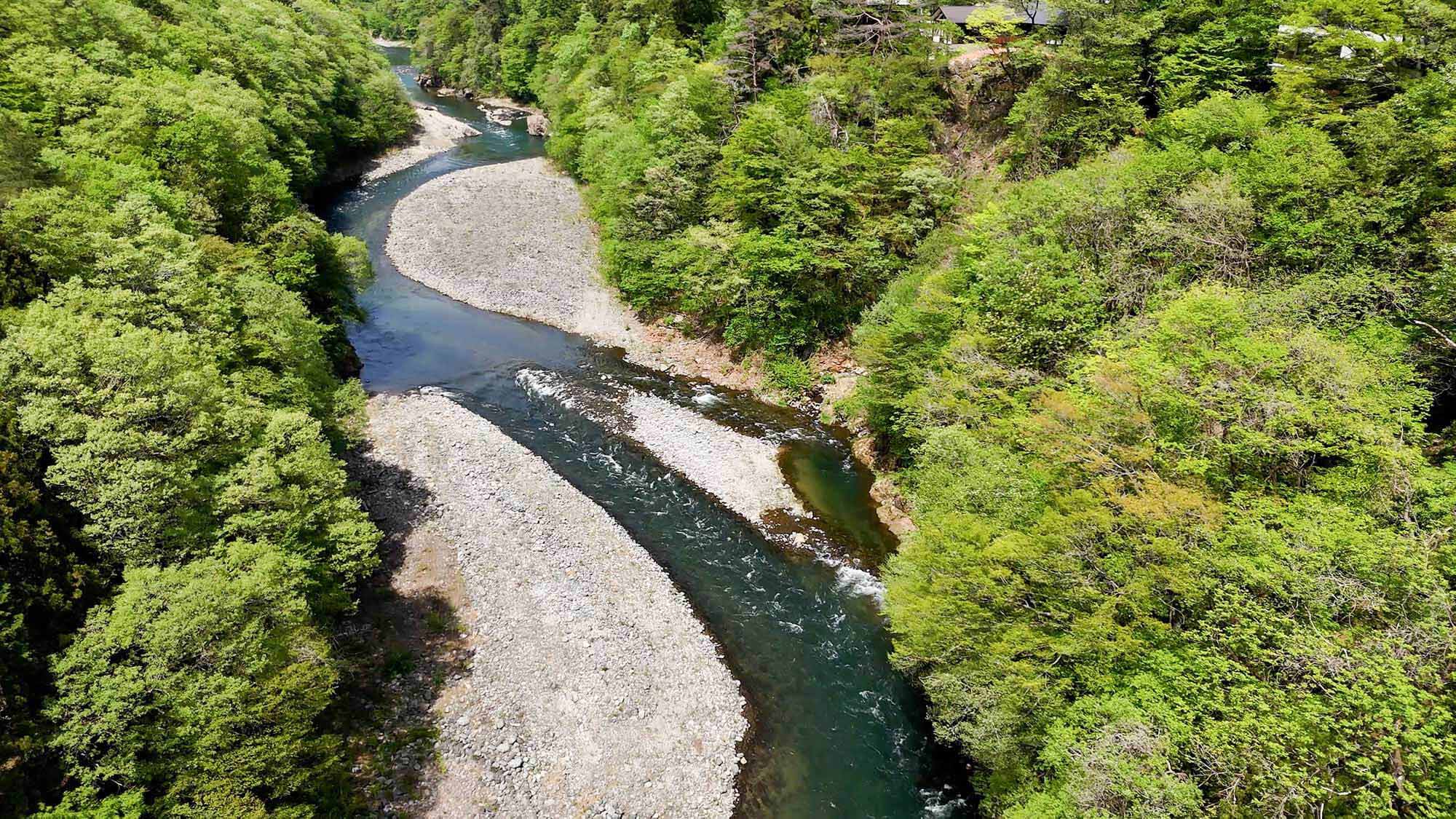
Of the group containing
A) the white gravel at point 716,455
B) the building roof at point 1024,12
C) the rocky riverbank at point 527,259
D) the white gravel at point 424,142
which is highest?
the building roof at point 1024,12

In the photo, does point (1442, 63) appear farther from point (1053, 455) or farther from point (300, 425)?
point (300, 425)

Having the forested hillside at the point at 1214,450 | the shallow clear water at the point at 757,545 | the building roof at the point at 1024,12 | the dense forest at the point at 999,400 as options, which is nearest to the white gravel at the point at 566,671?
the shallow clear water at the point at 757,545

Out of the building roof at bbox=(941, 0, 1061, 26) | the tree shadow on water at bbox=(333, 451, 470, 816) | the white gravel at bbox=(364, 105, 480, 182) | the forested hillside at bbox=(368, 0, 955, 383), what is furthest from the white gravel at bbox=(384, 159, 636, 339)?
the building roof at bbox=(941, 0, 1061, 26)

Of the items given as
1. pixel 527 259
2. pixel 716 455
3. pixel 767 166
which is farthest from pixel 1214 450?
pixel 527 259

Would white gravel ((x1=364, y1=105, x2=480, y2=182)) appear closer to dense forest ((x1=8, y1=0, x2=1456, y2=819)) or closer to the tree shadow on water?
dense forest ((x1=8, y1=0, x2=1456, y2=819))

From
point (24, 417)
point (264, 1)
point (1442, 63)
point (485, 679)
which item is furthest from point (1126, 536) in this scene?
point (264, 1)

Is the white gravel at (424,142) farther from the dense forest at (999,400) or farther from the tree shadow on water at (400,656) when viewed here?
the tree shadow on water at (400,656)
